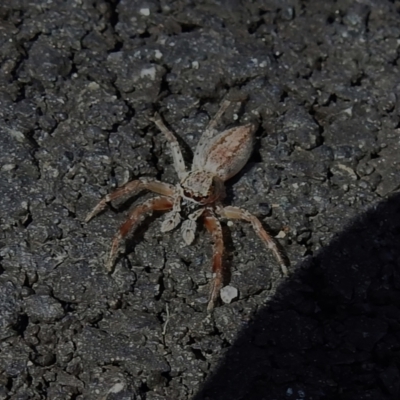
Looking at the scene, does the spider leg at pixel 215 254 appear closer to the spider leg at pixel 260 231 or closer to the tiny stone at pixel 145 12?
the spider leg at pixel 260 231

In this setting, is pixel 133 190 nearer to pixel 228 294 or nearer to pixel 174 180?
pixel 174 180

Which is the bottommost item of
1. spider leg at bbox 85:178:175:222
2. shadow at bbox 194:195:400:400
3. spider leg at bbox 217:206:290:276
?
shadow at bbox 194:195:400:400

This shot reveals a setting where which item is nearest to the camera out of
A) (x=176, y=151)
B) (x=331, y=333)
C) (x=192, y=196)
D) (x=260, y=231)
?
(x=331, y=333)

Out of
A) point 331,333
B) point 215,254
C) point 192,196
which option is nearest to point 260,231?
point 215,254

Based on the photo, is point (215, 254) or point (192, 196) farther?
point (192, 196)

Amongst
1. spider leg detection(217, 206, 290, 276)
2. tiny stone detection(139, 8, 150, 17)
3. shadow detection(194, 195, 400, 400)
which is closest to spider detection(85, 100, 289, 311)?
spider leg detection(217, 206, 290, 276)

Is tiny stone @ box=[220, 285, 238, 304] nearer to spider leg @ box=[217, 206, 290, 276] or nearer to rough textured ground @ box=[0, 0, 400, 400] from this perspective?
rough textured ground @ box=[0, 0, 400, 400]

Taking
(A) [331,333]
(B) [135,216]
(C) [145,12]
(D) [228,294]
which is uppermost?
(C) [145,12]
